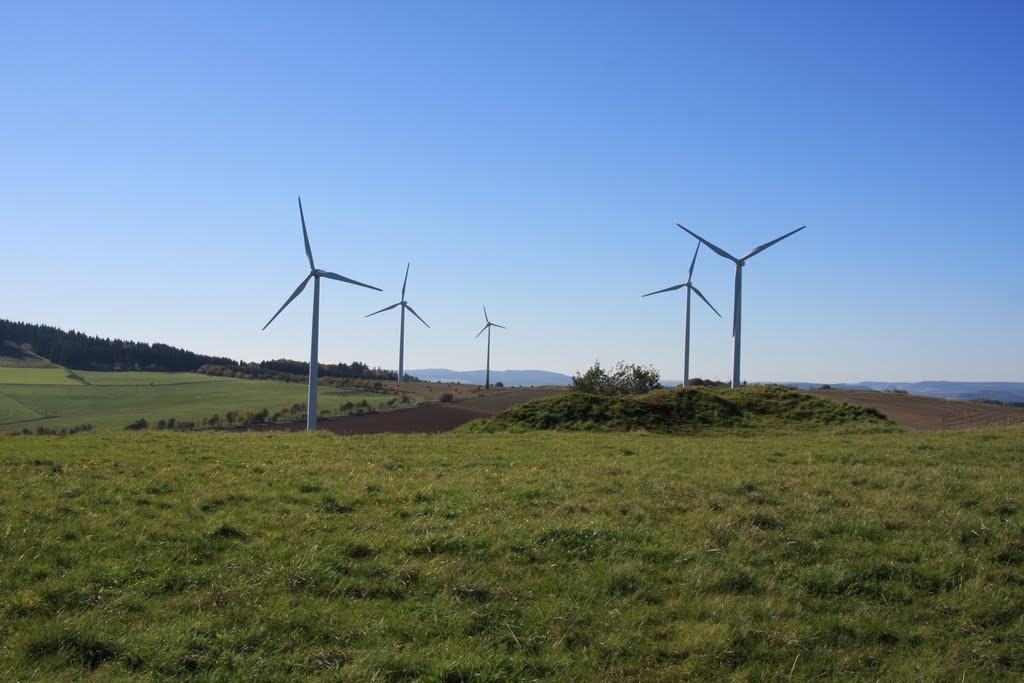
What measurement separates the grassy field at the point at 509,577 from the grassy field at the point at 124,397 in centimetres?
6689

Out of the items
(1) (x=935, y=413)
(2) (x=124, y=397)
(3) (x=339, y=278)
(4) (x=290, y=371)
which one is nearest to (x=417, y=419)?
(3) (x=339, y=278)

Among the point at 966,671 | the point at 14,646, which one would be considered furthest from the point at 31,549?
the point at 966,671

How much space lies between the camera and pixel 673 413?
41.1m

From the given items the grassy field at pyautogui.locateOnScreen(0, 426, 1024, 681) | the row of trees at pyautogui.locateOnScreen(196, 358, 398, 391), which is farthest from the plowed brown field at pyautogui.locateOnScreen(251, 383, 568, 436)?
the row of trees at pyautogui.locateOnScreen(196, 358, 398, 391)

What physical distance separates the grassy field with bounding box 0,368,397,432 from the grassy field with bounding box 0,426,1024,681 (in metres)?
66.9

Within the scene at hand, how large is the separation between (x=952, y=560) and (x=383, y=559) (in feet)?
25.8

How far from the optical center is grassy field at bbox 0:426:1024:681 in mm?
7199

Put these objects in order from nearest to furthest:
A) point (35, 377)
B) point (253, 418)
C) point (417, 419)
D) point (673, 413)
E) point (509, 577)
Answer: point (509, 577), point (673, 413), point (417, 419), point (253, 418), point (35, 377)

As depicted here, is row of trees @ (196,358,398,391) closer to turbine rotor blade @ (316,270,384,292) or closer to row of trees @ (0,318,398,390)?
row of trees @ (0,318,398,390)

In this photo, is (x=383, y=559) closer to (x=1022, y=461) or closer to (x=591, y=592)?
(x=591, y=592)

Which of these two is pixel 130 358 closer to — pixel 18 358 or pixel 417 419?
pixel 18 358

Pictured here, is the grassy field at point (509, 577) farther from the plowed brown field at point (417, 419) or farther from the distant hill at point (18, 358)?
the distant hill at point (18, 358)

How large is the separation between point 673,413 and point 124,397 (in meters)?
82.1

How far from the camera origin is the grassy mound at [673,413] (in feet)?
127
